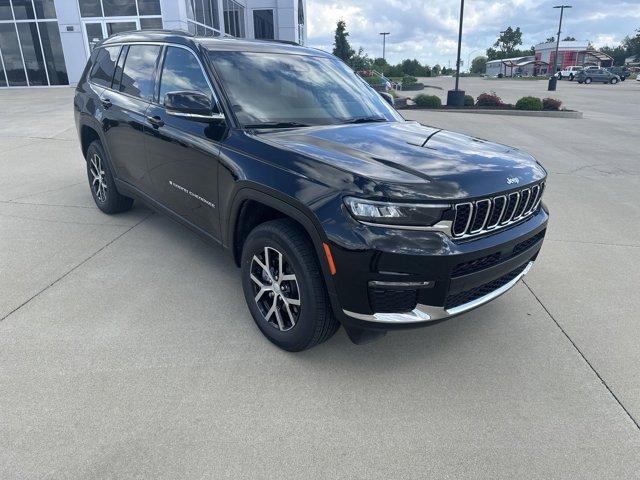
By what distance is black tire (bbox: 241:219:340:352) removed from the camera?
2576 millimetres

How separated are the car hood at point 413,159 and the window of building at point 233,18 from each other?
1128 inches

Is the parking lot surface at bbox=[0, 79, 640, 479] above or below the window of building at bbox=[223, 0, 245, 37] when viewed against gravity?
below

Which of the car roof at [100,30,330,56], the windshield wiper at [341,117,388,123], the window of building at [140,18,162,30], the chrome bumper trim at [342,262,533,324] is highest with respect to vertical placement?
the window of building at [140,18,162,30]

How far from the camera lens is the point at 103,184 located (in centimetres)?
523

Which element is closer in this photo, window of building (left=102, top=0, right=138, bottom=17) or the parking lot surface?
the parking lot surface

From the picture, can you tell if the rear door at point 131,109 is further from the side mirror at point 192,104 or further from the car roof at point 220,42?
the side mirror at point 192,104

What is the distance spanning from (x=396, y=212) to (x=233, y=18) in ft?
104

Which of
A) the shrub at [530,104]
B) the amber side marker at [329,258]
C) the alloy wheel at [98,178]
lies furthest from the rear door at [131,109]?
the shrub at [530,104]

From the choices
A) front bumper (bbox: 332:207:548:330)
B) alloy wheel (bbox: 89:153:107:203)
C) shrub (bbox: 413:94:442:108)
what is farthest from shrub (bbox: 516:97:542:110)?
front bumper (bbox: 332:207:548:330)

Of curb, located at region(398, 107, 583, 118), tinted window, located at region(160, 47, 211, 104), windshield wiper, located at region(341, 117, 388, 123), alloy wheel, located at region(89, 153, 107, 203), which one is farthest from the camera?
curb, located at region(398, 107, 583, 118)

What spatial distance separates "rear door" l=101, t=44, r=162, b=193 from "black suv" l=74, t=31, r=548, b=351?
22 mm

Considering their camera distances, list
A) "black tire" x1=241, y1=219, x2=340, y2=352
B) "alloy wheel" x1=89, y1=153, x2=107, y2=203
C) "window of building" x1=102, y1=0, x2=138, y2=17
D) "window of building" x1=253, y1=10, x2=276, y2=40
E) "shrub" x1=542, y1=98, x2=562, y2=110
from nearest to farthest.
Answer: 1. "black tire" x1=241, y1=219, x2=340, y2=352
2. "alloy wheel" x1=89, y1=153, x2=107, y2=203
3. "shrub" x1=542, y1=98, x2=562, y2=110
4. "window of building" x1=102, y1=0, x2=138, y2=17
5. "window of building" x1=253, y1=10, x2=276, y2=40

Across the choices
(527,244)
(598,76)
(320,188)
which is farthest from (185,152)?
(598,76)

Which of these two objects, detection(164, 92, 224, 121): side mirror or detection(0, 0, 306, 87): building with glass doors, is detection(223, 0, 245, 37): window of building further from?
detection(164, 92, 224, 121): side mirror
